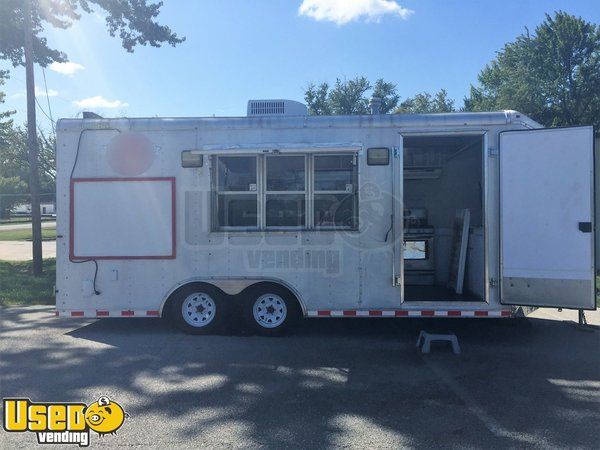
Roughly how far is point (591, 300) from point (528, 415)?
7.35 ft

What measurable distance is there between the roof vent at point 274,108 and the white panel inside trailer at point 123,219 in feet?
5.11

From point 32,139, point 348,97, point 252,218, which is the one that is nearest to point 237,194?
point 252,218

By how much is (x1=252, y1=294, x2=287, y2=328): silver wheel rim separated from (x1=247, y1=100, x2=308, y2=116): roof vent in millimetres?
2496

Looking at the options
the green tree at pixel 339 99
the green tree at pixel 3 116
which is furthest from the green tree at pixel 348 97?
the green tree at pixel 3 116

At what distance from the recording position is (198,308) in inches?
258

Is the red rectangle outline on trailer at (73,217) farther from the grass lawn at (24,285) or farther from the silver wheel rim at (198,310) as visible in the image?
the grass lawn at (24,285)

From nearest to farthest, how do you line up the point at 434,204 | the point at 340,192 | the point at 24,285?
the point at 340,192 < the point at 434,204 < the point at 24,285

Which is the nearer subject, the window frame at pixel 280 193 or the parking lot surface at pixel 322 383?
the parking lot surface at pixel 322 383

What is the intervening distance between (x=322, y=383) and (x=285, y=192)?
8.36ft

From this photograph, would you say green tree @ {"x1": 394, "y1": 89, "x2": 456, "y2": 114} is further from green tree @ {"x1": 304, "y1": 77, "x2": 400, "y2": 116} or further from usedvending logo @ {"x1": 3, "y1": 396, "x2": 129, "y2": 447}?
usedvending logo @ {"x1": 3, "y1": 396, "x2": 129, "y2": 447}

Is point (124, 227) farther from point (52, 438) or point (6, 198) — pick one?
point (6, 198)

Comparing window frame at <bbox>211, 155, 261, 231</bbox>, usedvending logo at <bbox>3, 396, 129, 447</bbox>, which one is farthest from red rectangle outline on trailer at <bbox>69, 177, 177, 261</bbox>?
usedvending logo at <bbox>3, 396, 129, 447</bbox>

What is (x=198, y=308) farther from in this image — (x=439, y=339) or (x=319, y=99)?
(x=319, y=99)

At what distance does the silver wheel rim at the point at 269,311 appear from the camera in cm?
645
